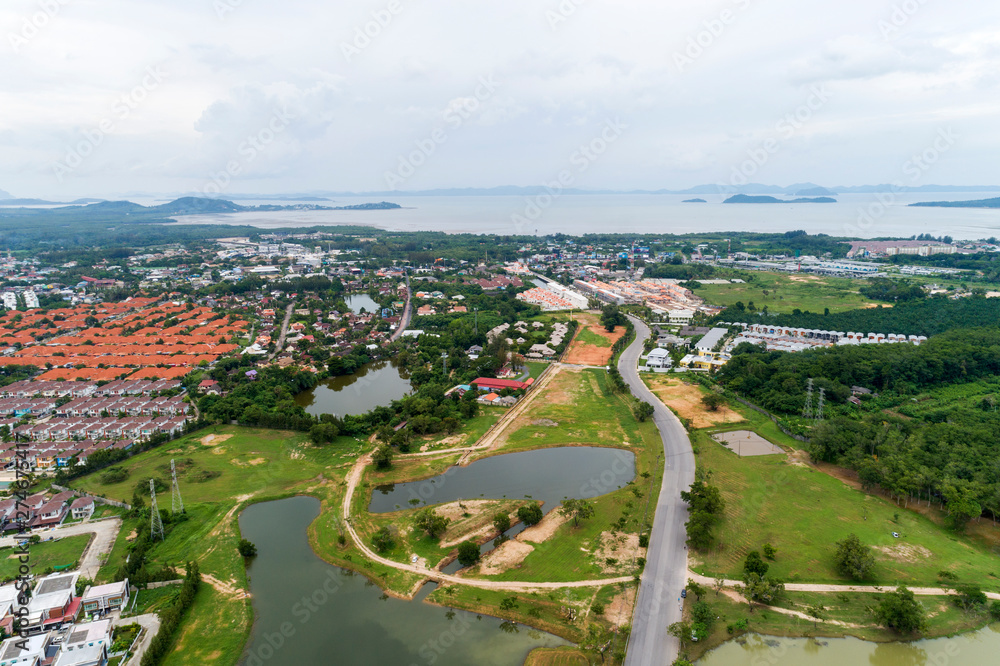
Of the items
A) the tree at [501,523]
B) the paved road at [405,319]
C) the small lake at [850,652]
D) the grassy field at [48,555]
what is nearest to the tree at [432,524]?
the tree at [501,523]

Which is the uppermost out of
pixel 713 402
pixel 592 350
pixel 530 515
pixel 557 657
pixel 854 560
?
pixel 592 350

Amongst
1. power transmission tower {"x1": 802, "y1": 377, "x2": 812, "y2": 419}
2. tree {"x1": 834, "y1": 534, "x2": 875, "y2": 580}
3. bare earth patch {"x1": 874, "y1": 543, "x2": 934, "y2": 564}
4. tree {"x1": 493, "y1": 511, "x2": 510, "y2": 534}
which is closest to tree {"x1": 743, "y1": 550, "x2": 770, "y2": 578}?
tree {"x1": 834, "y1": 534, "x2": 875, "y2": 580}

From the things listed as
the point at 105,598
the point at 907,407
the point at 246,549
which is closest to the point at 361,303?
the point at 246,549

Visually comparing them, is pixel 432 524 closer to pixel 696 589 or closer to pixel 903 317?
pixel 696 589

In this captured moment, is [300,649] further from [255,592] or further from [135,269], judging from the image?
[135,269]

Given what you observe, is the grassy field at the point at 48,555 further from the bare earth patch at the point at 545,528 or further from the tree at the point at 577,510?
the tree at the point at 577,510

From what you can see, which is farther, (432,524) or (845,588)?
(432,524)

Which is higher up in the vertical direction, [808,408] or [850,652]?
[808,408]
